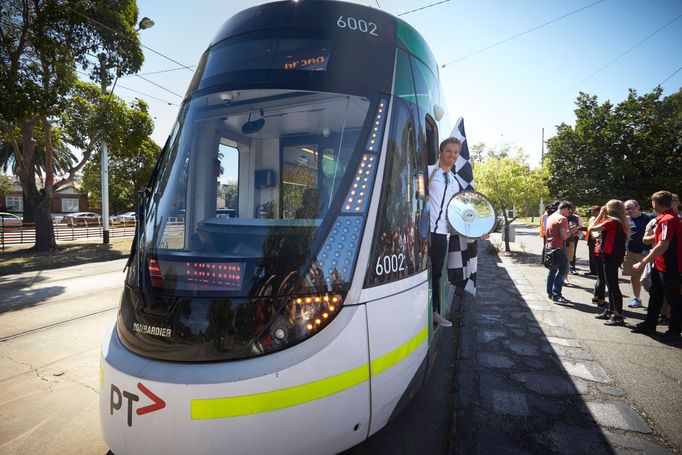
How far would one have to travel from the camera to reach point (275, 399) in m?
1.64

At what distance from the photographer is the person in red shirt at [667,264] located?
4340mm

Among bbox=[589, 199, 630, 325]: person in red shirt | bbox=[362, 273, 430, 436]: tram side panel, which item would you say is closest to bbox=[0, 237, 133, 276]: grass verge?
bbox=[362, 273, 430, 436]: tram side panel

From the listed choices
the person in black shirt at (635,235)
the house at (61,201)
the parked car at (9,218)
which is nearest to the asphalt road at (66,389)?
the person in black shirt at (635,235)

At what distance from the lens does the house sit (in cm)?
4597

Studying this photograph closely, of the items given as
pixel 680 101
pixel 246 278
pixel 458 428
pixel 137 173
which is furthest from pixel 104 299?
pixel 680 101

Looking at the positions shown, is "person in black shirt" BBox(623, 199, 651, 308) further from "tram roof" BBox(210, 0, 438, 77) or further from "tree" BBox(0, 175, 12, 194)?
"tree" BBox(0, 175, 12, 194)

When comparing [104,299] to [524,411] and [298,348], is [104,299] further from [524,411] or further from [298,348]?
[524,411]

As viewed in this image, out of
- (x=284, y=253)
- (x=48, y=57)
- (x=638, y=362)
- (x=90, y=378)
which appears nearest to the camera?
(x=284, y=253)

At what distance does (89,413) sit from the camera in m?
2.84

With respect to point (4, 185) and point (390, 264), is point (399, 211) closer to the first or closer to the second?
point (390, 264)

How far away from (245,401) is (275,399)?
0.14 m

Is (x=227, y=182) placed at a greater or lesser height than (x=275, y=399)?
greater

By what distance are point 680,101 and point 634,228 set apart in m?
45.1

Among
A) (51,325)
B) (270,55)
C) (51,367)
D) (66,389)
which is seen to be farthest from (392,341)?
(51,325)
